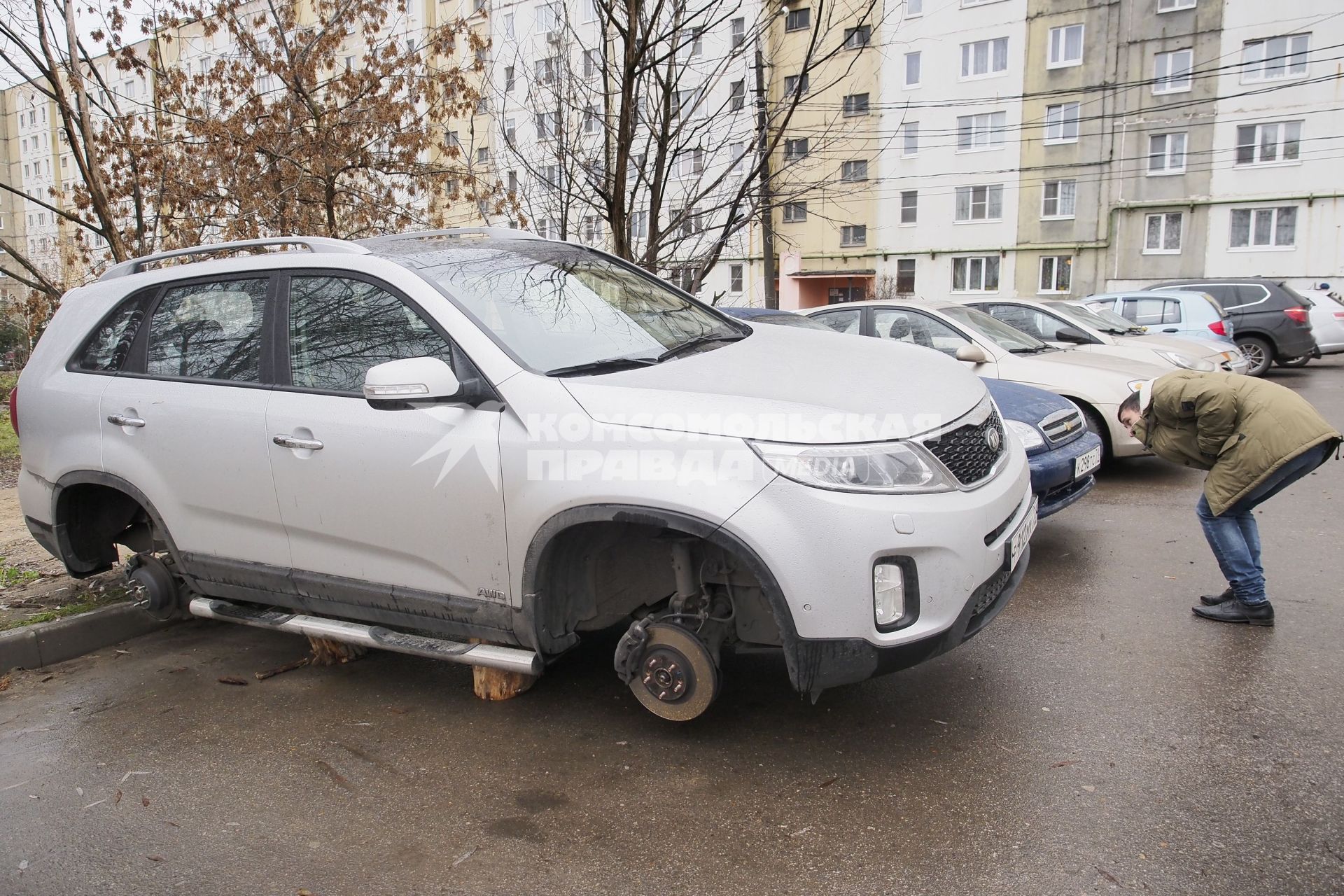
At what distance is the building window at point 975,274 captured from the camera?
123ft

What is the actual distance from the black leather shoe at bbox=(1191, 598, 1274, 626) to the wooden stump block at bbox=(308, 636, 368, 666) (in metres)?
4.05

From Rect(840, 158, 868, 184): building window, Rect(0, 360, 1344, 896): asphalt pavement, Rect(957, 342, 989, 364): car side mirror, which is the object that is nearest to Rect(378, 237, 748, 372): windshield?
Rect(0, 360, 1344, 896): asphalt pavement

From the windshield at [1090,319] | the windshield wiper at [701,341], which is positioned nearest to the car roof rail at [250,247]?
the windshield wiper at [701,341]

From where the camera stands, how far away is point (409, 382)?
305 centimetres

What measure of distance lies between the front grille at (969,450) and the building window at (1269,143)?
3681 centimetres

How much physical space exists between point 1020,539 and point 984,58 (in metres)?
38.8

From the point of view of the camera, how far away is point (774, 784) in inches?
121

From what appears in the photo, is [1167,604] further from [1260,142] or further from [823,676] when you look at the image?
[1260,142]

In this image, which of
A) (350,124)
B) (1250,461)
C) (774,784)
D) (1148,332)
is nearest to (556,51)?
(350,124)

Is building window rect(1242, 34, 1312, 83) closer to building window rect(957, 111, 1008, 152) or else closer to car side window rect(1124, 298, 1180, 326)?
building window rect(957, 111, 1008, 152)

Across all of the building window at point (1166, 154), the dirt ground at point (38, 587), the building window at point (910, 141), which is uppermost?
the building window at point (910, 141)

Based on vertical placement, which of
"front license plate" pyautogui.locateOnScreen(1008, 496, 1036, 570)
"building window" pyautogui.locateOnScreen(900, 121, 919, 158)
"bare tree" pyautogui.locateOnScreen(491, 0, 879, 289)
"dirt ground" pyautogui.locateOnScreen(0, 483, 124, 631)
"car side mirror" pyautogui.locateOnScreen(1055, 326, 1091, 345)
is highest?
"building window" pyautogui.locateOnScreen(900, 121, 919, 158)

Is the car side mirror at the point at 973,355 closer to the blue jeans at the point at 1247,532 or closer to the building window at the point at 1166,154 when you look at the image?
the blue jeans at the point at 1247,532

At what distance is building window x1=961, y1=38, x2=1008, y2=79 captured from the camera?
3644 centimetres
